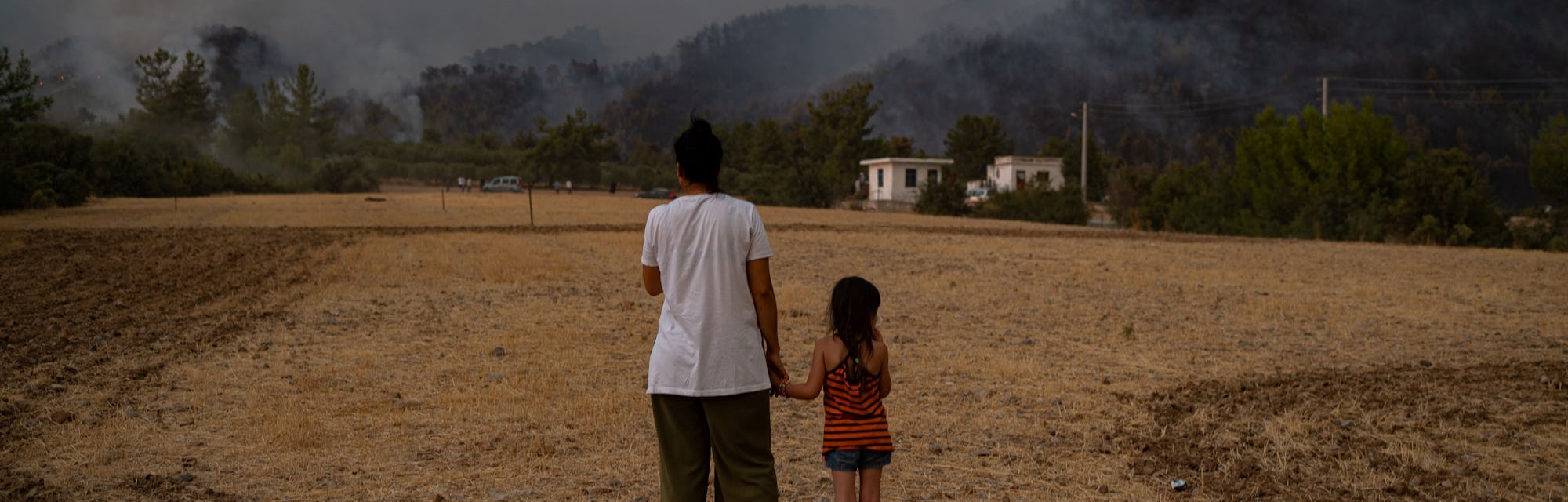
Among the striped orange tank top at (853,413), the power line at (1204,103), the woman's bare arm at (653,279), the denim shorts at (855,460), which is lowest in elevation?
the denim shorts at (855,460)

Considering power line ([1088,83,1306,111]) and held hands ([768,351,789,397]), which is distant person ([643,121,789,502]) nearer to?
held hands ([768,351,789,397])

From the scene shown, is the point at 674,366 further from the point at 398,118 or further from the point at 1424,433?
the point at 398,118

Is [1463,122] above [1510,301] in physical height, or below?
above

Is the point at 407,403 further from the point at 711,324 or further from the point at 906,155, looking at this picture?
the point at 906,155

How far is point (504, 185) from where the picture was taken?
75000 millimetres

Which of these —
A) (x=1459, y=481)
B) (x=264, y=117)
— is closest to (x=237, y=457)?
(x=1459, y=481)

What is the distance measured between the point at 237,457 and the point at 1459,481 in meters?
6.47

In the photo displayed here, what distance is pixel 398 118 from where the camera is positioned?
174 meters

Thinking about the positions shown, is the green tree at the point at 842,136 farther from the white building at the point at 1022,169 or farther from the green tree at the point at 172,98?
the green tree at the point at 172,98

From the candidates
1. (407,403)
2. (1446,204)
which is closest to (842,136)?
(1446,204)

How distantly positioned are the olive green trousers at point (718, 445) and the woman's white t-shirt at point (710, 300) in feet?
0.29

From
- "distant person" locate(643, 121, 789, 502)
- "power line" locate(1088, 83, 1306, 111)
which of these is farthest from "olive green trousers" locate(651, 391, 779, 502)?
"power line" locate(1088, 83, 1306, 111)

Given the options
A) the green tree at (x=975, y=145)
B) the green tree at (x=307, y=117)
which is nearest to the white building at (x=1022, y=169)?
the green tree at (x=975, y=145)

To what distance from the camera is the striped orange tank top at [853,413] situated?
432 centimetres
